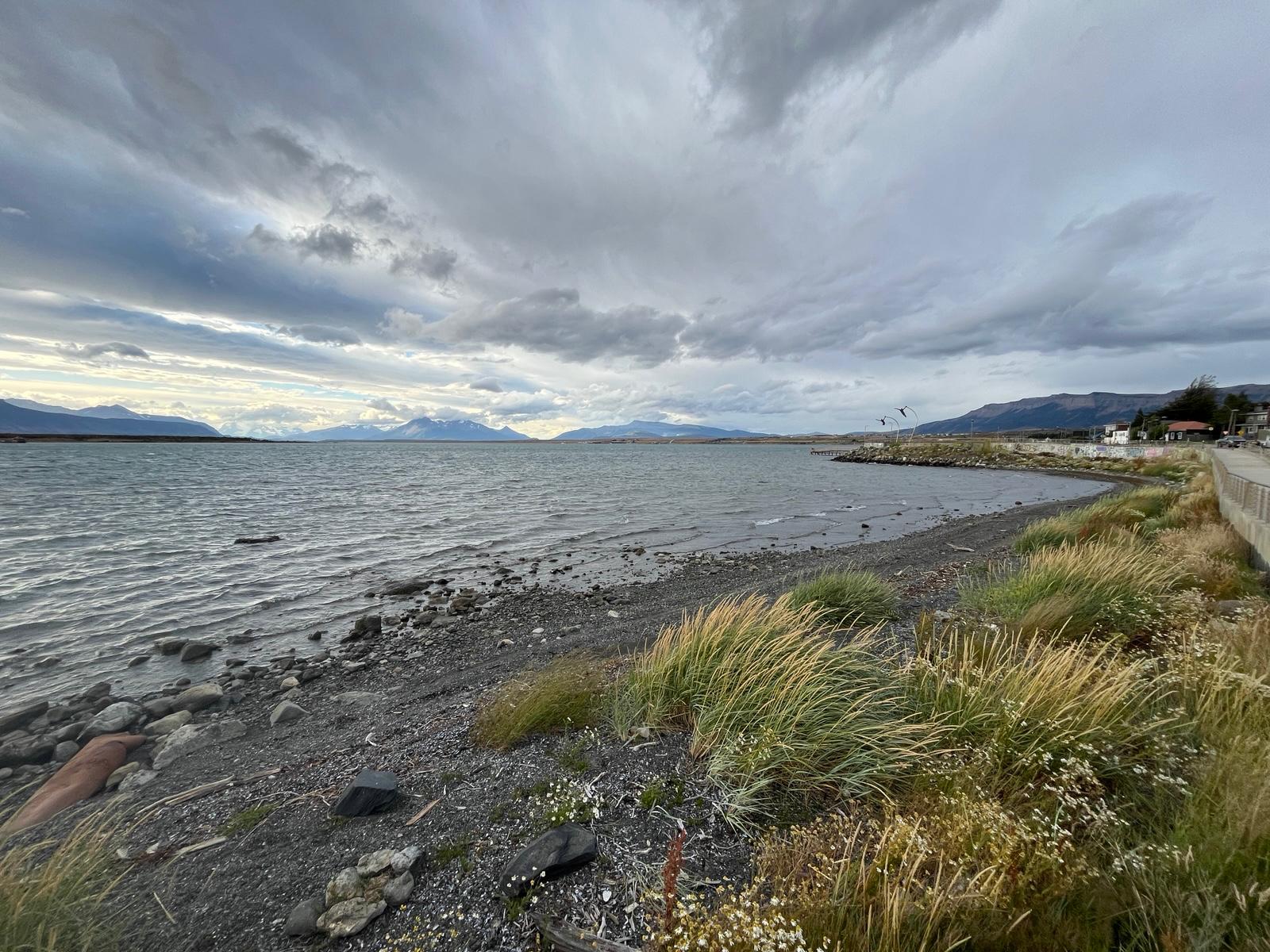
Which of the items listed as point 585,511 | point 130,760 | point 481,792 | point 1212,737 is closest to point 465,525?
point 585,511

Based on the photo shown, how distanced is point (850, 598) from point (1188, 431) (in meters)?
123

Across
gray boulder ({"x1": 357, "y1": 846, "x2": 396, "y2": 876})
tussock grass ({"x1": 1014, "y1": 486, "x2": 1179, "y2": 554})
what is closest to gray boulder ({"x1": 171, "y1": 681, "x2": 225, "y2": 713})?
gray boulder ({"x1": 357, "y1": 846, "x2": 396, "y2": 876})

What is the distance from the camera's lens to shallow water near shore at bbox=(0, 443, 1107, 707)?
12.3 m

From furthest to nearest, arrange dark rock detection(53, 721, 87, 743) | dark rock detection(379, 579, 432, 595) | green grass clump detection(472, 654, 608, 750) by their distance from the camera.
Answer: dark rock detection(379, 579, 432, 595) < dark rock detection(53, 721, 87, 743) < green grass clump detection(472, 654, 608, 750)

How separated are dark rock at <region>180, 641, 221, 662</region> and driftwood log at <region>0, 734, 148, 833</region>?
3565mm

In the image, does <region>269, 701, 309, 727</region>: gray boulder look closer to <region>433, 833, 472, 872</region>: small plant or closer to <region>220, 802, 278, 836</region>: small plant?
<region>220, 802, 278, 836</region>: small plant

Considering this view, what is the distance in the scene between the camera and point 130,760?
6965 millimetres

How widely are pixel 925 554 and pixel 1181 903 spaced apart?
1713cm

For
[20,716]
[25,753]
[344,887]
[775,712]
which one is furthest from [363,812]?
[20,716]

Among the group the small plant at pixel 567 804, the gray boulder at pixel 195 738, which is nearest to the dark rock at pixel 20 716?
the gray boulder at pixel 195 738

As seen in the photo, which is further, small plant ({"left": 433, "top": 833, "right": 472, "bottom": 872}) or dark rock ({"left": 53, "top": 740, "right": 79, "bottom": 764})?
dark rock ({"left": 53, "top": 740, "right": 79, "bottom": 764})

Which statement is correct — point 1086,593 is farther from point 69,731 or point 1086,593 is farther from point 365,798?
point 69,731

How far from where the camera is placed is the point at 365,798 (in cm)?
434

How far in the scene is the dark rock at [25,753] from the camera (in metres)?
7.15
